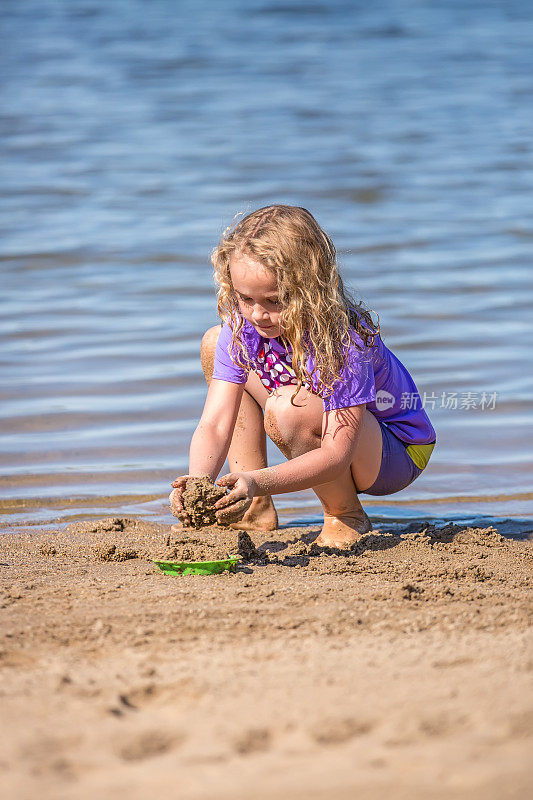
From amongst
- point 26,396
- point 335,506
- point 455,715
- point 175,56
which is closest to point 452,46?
point 175,56

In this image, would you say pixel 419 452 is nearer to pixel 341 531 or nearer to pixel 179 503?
pixel 341 531

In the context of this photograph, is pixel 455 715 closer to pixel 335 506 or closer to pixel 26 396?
pixel 335 506

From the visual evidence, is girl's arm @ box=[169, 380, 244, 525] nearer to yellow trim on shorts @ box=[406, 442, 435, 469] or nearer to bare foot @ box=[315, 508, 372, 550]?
bare foot @ box=[315, 508, 372, 550]

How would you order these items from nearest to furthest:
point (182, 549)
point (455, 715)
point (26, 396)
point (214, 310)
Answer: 1. point (455, 715)
2. point (182, 549)
3. point (26, 396)
4. point (214, 310)

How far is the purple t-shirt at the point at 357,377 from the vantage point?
2.81 metres

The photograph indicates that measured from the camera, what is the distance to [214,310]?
6.33 m

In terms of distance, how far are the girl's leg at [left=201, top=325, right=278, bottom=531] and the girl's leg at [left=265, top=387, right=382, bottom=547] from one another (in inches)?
10.4

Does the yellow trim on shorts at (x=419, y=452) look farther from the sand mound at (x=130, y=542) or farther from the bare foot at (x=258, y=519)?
the sand mound at (x=130, y=542)

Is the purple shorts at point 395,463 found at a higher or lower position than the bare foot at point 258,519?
higher

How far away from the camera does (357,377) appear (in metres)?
2.81

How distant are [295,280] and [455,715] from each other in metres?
1.37

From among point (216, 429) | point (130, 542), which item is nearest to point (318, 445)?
point (216, 429)

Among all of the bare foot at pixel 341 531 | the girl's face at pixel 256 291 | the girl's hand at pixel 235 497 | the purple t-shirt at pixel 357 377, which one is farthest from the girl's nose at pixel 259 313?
the bare foot at pixel 341 531

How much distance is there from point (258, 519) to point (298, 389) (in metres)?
0.77
